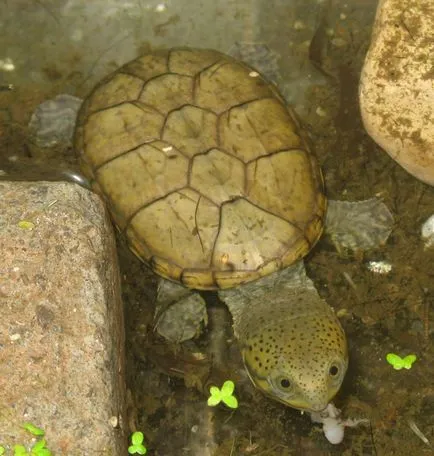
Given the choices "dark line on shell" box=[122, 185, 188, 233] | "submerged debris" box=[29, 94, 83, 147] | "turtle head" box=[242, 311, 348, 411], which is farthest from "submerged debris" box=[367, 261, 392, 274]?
"submerged debris" box=[29, 94, 83, 147]

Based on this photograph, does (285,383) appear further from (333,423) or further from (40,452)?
(40,452)

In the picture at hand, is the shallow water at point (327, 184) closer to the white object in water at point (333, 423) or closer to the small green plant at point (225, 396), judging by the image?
the white object in water at point (333, 423)

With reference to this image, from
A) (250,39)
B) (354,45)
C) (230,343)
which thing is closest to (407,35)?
(354,45)

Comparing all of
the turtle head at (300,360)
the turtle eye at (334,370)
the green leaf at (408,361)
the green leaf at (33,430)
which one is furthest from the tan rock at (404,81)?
the green leaf at (33,430)

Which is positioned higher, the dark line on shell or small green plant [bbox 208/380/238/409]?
the dark line on shell

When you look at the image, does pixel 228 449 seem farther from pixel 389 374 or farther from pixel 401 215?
pixel 401 215

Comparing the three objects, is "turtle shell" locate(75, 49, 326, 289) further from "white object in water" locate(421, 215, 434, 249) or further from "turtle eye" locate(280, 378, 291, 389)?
"white object in water" locate(421, 215, 434, 249)
